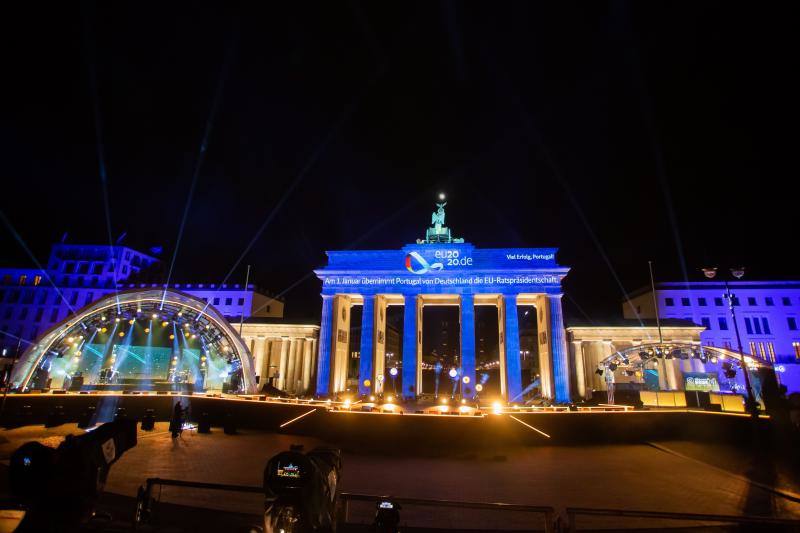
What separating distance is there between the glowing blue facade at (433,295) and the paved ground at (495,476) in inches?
1040

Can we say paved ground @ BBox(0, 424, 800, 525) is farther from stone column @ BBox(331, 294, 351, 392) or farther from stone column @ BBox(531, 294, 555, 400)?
stone column @ BBox(331, 294, 351, 392)

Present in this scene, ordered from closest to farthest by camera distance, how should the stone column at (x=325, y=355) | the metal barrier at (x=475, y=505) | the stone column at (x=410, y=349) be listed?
the metal barrier at (x=475, y=505), the stone column at (x=410, y=349), the stone column at (x=325, y=355)

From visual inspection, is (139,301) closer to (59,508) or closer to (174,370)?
(174,370)

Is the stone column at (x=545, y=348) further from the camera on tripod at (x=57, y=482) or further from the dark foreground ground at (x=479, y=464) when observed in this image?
the camera on tripod at (x=57, y=482)

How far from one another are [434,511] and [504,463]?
24.9 feet

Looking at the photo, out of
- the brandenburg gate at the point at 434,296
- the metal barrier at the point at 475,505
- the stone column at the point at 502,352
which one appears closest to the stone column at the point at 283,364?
the brandenburg gate at the point at 434,296

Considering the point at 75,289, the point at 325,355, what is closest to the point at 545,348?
the point at 325,355

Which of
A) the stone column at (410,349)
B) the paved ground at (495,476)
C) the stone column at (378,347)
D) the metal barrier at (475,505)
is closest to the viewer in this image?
the metal barrier at (475,505)

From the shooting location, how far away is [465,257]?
48.5 metres

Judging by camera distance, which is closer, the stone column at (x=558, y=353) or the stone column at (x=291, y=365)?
the stone column at (x=558, y=353)

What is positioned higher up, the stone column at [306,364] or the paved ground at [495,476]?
the stone column at [306,364]

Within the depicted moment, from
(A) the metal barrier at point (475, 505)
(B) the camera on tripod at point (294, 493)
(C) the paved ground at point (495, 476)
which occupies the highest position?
(B) the camera on tripod at point (294, 493)

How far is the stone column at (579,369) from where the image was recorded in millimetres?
47875

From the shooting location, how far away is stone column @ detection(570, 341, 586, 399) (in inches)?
1885
